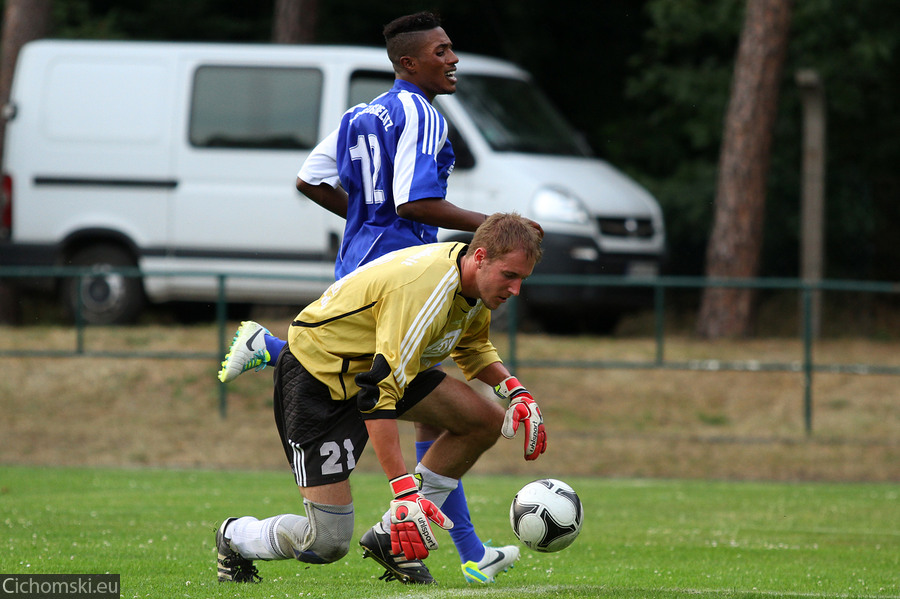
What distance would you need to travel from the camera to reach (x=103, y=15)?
21.9m

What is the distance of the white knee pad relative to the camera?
16.8 feet

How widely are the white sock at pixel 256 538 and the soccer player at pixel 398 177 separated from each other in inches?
24.1

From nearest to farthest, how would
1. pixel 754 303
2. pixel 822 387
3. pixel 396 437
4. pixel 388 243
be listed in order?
pixel 396 437, pixel 388 243, pixel 822 387, pixel 754 303

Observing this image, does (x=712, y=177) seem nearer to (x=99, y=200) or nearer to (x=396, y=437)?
(x=99, y=200)

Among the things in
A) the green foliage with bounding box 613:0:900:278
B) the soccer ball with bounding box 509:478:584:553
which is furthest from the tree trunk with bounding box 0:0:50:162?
the soccer ball with bounding box 509:478:584:553

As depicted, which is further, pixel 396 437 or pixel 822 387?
pixel 822 387

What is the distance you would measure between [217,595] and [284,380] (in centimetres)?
87

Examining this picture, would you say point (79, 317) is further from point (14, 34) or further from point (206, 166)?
point (14, 34)

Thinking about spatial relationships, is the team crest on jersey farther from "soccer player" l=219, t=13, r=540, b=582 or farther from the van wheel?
the van wheel

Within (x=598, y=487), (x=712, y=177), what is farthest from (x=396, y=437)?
(x=712, y=177)

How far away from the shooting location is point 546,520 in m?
5.21

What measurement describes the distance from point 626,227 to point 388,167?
312 inches

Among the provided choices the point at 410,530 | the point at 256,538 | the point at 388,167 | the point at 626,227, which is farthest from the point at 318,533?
the point at 626,227

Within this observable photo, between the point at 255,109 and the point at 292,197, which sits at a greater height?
the point at 255,109
